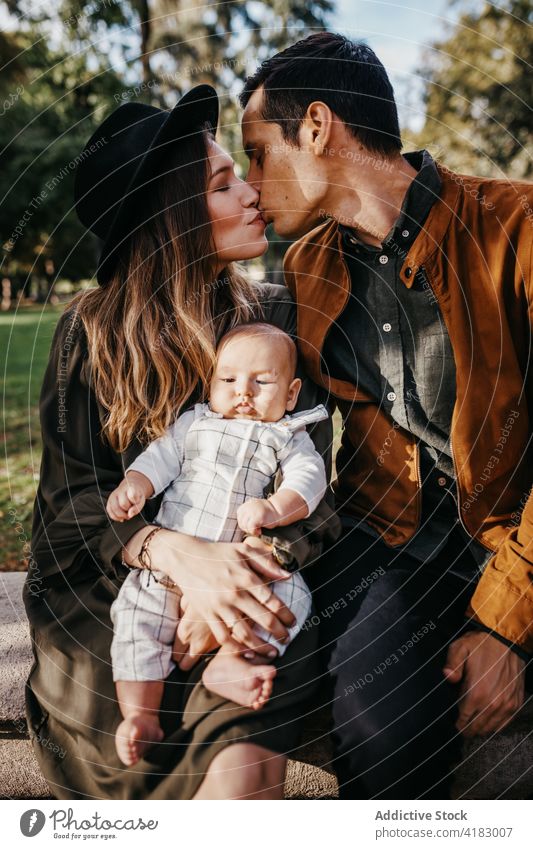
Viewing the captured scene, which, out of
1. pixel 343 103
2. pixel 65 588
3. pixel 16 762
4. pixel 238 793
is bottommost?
pixel 16 762

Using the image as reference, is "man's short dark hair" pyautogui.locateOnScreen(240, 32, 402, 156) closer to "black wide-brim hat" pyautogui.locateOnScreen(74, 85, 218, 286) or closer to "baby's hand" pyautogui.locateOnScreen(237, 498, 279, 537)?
"black wide-brim hat" pyautogui.locateOnScreen(74, 85, 218, 286)

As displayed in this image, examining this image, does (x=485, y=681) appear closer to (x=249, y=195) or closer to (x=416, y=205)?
(x=416, y=205)

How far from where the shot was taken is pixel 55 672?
233 cm

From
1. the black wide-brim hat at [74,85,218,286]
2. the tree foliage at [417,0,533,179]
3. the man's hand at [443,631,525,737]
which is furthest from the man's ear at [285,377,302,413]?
the tree foliage at [417,0,533,179]

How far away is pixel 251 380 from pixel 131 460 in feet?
1.61

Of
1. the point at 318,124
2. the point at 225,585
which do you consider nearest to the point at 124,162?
the point at 318,124

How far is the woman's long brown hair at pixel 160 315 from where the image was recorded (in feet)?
8.14

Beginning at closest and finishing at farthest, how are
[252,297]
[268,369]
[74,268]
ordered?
[268,369], [252,297], [74,268]

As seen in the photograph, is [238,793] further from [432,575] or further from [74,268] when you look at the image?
[74,268]

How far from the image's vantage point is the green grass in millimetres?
4574

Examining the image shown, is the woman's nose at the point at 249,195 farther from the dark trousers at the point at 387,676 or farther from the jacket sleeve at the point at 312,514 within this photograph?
the dark trousers at the point at 387,676

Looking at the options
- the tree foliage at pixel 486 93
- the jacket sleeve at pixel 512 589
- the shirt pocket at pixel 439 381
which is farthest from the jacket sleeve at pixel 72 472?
the tree foliage at pixel 486 93

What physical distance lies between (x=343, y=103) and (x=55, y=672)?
2.19 metres
